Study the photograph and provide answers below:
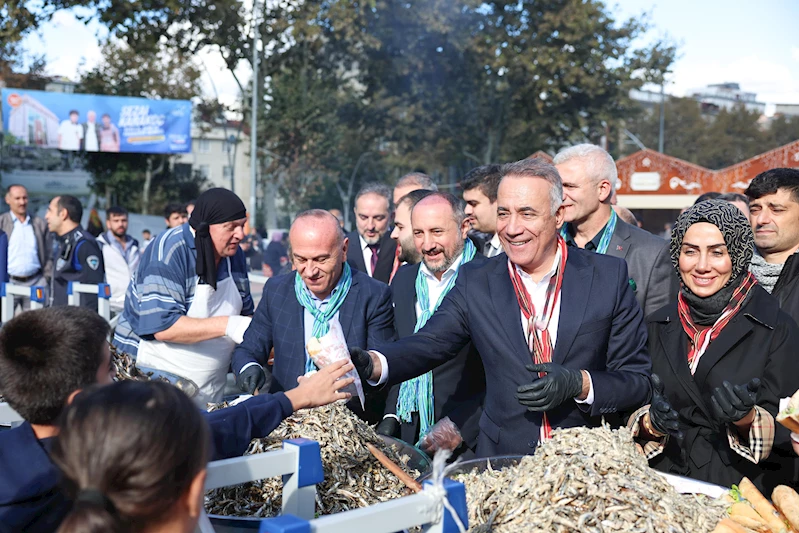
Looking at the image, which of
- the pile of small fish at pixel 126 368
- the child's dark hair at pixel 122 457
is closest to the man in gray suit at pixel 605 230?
the pile of small fish at pixel 126 368

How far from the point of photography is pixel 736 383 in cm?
285

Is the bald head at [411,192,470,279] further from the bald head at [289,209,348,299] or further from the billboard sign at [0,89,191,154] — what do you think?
the billboard sign at [0,89,191,154]

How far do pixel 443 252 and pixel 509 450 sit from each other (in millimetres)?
1453

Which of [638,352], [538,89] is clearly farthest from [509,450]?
[538,89]

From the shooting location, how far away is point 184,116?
103 ft

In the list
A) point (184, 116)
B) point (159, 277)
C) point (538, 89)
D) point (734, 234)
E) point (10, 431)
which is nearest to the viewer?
point (10, 431)

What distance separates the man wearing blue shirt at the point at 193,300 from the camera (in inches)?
157

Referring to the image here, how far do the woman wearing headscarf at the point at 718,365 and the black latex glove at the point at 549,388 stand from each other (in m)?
0.31

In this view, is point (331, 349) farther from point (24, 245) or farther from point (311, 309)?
point (24, 245)

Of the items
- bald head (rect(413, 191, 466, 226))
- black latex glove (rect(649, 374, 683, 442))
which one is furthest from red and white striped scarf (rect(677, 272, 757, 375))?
bald head (rect(413, 191, 466, 226))

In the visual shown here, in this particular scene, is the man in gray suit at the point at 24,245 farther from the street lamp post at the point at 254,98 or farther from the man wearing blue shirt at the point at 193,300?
the street lamp post at the point at 254,98

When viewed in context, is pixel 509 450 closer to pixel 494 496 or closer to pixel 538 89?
pixel 494 496

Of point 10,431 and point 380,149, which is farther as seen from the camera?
point 380,149

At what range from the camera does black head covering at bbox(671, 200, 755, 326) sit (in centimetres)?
299
